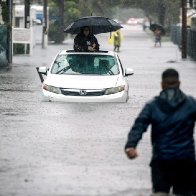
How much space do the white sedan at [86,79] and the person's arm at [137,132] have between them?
12163 mm

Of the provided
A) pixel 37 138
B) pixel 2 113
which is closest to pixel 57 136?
pixel 37 138

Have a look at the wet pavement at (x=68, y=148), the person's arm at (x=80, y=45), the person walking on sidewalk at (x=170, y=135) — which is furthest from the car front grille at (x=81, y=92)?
the person walking on sidewalk at (x=170, y=135)

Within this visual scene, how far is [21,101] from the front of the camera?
22828mm

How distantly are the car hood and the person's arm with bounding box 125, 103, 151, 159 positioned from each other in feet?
40.0

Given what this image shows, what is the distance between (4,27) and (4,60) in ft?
5.41

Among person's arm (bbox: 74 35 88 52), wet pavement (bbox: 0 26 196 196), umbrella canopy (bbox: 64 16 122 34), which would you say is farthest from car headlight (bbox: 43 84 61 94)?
umbrella canopy (bbox: 64 16 122 34)

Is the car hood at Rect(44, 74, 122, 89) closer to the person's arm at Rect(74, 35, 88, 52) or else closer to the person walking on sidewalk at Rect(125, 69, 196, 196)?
the person's arm at Rect(74, 35, 88, 52)

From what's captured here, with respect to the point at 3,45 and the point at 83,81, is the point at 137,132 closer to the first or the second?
the point at 83,81

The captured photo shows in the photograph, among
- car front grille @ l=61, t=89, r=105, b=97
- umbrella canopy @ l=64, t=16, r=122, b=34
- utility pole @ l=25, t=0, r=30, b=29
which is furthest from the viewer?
utility pole @ l=25, t=0, r=30, b=29

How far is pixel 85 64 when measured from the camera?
2220 cm

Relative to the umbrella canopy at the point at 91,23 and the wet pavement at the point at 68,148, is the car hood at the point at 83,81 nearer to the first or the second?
the wet pavement at the point at 68,148

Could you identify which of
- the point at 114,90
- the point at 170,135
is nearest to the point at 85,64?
the point at 114,90

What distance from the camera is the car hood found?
68.1 ft

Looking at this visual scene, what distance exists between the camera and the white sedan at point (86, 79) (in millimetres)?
20750
